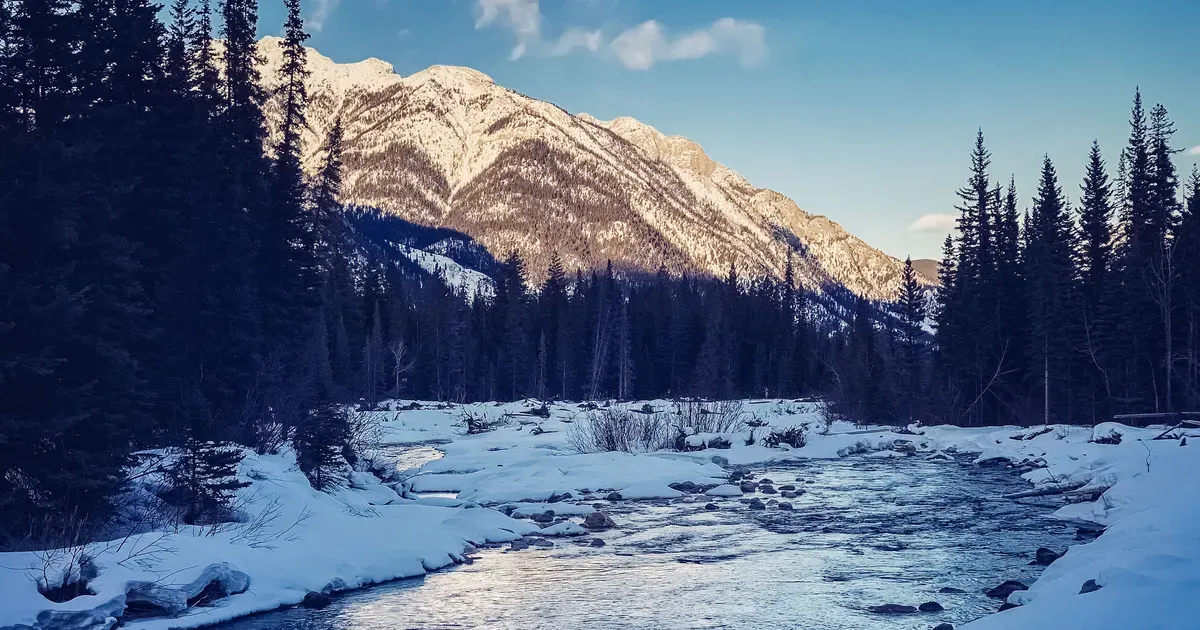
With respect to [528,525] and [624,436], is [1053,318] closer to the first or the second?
[624,436]

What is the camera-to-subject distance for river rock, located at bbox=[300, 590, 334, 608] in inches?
462

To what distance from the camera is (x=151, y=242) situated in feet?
64.5

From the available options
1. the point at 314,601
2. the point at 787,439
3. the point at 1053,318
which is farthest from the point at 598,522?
the point at 1053,318

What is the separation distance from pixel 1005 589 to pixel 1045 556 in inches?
91.2

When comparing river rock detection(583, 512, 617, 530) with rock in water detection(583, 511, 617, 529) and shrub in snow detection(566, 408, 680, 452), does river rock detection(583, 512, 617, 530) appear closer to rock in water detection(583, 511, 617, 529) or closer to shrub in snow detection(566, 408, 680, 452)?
rock in water detection(583, 511, 617, 529)

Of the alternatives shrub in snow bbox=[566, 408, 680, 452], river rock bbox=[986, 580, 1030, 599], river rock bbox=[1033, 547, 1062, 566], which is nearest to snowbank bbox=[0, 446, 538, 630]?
river rock bbox=[986, 580, 1030, 599]

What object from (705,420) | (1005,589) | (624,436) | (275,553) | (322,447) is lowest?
(1005,589)

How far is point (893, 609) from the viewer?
1059cm

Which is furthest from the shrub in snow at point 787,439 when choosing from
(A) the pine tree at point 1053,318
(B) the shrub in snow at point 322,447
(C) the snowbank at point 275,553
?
(B) the shrub in snow at point 322,447

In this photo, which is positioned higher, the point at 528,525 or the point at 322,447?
the point at 322,447

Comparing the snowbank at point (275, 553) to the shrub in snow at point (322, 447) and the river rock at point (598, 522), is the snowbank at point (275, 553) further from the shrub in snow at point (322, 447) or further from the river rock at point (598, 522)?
the river rock at point (598, 522)

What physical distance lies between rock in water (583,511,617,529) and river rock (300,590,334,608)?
705 centimetres

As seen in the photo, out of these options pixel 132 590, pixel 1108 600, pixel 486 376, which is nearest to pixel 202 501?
pixel 132 590

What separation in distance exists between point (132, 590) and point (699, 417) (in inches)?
1154
